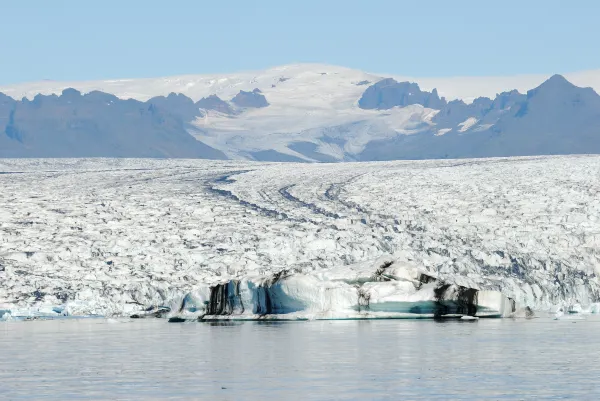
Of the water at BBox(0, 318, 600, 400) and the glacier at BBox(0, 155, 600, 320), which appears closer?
the water at BBox(0, 318, 600, 400)

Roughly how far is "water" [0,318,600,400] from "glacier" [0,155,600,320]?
36.9 inches

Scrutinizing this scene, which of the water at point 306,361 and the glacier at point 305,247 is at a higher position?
the glacier at point 305,247

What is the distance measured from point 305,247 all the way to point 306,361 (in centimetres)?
1452

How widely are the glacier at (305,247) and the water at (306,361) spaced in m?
0.94

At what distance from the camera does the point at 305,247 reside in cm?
2897

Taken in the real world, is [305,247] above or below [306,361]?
above

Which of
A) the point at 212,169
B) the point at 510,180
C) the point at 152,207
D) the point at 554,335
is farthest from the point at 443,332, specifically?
the point at 212,169

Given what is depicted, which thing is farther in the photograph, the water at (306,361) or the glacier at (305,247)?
the glacier at (305,247)

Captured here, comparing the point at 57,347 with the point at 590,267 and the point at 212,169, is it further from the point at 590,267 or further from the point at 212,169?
the point at 212,169

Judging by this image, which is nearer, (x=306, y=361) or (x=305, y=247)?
(x=306, y=361)

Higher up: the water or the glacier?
the glacier

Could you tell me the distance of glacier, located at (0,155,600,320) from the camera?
22.0 meters

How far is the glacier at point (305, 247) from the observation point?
22.0 m

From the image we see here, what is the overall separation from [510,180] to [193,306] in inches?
750
